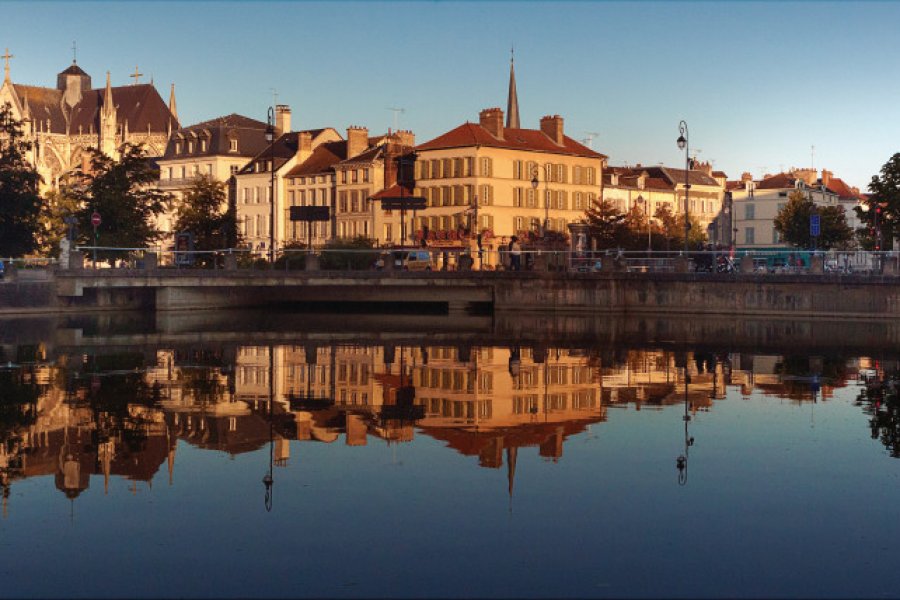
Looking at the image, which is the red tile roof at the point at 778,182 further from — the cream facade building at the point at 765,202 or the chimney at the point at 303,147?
the chimney at the point at 303,147

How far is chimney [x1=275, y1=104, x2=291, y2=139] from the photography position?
128625 millimetres

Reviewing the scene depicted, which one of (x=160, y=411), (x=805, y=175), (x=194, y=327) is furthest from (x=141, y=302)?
(x=805, y=175)

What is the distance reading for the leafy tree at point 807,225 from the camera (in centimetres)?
10981

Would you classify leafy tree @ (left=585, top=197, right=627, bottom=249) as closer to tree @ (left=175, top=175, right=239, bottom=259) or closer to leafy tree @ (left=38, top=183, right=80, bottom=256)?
tree @ (left=175, top=175, right=239, bottom=259)

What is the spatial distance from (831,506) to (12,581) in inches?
365

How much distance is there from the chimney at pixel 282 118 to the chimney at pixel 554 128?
32.1 meters

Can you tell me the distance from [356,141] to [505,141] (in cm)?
1695

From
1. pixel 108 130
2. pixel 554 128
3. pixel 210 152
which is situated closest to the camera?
pixel 554 128

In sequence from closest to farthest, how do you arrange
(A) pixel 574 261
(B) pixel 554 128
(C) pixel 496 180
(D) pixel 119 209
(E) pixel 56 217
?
(A) pixel 574 261 → (D) pixel 119 209 → (E) pixel 56 217 → (C) pixel 496 180 → (B) pixel 554 128

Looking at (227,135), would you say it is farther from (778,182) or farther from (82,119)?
(778,182)

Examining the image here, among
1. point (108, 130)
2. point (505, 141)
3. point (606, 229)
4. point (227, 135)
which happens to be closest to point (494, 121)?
point (505, 141)

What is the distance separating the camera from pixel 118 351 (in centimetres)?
3778

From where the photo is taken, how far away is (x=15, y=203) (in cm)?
7238

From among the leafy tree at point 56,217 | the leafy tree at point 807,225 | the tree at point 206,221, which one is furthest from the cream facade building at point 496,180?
the leafy tree at point 56,217
